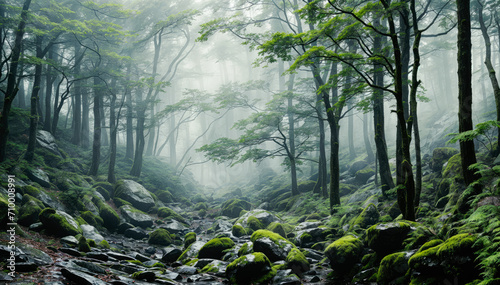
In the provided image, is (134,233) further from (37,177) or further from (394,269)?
(394,269)

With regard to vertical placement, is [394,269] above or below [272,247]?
above

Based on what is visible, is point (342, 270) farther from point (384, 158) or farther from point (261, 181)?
point (261, 181)

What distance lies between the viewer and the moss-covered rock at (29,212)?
831 cm

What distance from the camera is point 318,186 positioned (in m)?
18.2

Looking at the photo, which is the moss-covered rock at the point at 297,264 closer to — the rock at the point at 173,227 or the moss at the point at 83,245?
the moss at the point at 83,245

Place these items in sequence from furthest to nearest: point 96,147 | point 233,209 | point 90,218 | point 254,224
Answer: point 233,209 < point 96,147 < point 254,224 < point 90,218

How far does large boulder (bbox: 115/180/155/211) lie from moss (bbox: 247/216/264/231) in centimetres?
754

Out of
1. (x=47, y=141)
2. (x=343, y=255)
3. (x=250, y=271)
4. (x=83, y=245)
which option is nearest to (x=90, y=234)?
(x=83, y=245)

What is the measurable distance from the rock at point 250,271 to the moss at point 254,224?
5546mm

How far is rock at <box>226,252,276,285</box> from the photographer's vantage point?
6.80 m

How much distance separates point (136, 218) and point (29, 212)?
5.97 meters

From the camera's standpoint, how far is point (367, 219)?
377 inches

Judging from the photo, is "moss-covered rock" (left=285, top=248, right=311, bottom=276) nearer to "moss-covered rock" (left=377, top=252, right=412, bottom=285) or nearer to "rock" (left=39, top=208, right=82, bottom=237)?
"moss-covered rock" (left=377, top=252, right=412, bottom=285)

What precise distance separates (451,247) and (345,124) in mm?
43294
